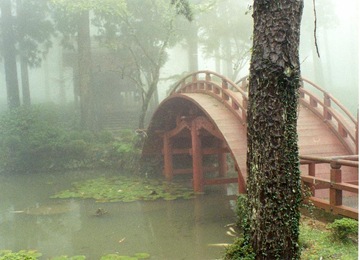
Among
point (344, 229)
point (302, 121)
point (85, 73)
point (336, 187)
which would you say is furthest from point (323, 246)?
point (85, 73)

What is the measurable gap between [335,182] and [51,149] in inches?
602

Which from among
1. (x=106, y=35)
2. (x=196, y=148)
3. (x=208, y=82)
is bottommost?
(x=196, y=148)

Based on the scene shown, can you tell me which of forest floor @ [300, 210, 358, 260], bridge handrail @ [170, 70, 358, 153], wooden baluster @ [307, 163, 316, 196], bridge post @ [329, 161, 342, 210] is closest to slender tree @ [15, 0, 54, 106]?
bridge handrail @ [170, 70, 358, 153]

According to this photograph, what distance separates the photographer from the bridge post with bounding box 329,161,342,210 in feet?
20.9

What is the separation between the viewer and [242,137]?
32.8ft

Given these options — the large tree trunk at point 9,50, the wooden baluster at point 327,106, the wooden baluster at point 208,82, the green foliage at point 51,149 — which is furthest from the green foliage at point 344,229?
the large tree trunk at point 9,50

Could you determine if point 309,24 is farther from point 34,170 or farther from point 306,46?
point 34,170

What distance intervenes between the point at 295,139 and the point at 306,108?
22.5 feet

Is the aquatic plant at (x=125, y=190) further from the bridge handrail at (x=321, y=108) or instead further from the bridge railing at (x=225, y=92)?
the bridge handrail at (x=321, y=108)

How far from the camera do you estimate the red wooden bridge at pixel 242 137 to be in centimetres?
686

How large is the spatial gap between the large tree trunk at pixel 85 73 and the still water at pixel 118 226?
8.04 m

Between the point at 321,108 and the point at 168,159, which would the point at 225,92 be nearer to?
the point at 321,108

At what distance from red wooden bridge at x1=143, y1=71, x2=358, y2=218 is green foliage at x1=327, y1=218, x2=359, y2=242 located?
0.35m

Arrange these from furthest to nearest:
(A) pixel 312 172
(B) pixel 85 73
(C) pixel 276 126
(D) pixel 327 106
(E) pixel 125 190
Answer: (B) pixel 85 73, (E) pixel 125 190, (D) pixel 327 106, (A) pixel 312 172, (C) pixel 276 126
